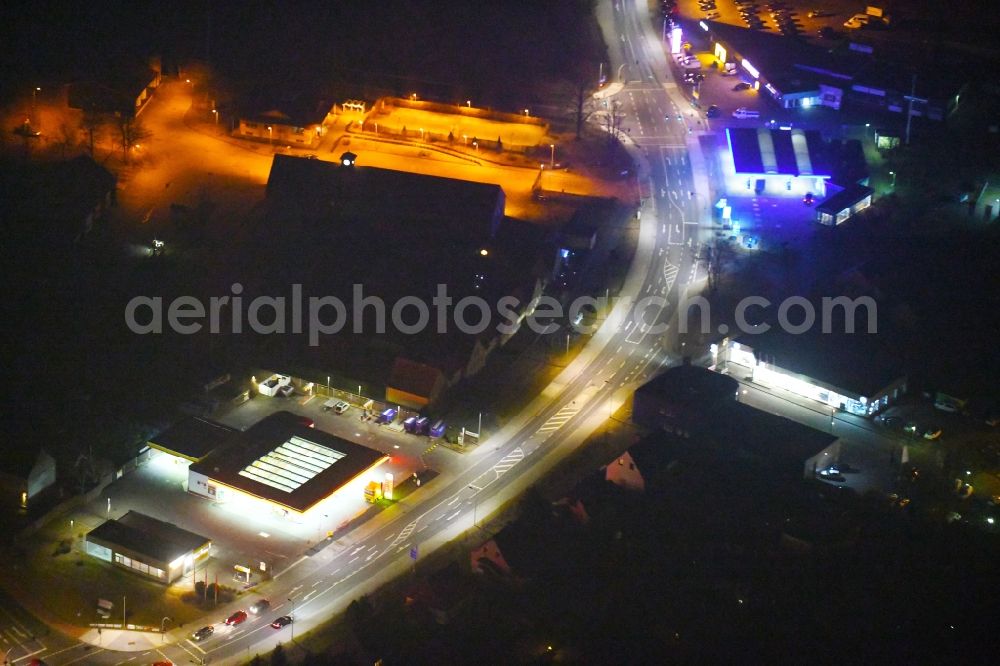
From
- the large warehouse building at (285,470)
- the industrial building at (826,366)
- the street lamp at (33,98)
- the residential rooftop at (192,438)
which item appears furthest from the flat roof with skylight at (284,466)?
the street lamp at (33,98)

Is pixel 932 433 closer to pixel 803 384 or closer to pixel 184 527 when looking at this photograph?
pixel 803 384

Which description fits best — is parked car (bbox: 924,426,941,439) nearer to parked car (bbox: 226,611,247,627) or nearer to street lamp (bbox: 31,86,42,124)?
parked car (bbox: 226,611,247,627)

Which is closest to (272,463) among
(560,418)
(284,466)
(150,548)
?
(284,466)

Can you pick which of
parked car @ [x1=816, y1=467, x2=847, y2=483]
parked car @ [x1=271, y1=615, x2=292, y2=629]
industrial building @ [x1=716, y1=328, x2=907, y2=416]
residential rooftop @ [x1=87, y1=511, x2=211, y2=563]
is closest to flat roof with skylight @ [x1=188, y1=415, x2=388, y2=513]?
residential rooftop @ [x1=87, y1=511, x2=211, y2=563]

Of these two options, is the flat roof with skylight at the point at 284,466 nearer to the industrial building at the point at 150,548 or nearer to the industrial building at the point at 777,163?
the industrial building at the point at 150,548

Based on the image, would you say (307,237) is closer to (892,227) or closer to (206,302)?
(206,302)
